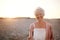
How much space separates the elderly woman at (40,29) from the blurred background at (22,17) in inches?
1.9

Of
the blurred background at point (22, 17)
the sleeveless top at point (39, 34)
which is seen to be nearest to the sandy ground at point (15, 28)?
the blurred background at point (22, 17)

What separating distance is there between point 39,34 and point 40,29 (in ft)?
0.21

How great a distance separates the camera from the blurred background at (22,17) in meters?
1.66

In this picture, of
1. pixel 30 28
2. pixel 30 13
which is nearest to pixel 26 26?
pixel 30 28

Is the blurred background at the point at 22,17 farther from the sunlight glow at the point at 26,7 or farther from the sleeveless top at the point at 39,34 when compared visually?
Result: the sleeveless top at the point at 39,34

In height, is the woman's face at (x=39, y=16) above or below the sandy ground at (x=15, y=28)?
above

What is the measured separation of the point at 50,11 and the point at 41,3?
159mm

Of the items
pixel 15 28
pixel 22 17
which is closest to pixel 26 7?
pixel 22 17

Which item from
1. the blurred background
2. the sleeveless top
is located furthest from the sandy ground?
the sleeveless top

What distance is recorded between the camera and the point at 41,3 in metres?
1.69

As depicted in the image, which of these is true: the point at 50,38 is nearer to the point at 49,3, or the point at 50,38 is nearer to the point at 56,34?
the point at 56,34

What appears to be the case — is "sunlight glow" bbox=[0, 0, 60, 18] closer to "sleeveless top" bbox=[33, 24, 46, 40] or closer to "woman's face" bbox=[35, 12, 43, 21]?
"woman's face" bbox=[35, 12, 43, 21]

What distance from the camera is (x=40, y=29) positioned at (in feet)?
5.40

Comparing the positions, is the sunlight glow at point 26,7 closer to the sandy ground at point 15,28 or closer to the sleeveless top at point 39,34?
the sandy ground at point 15,28
